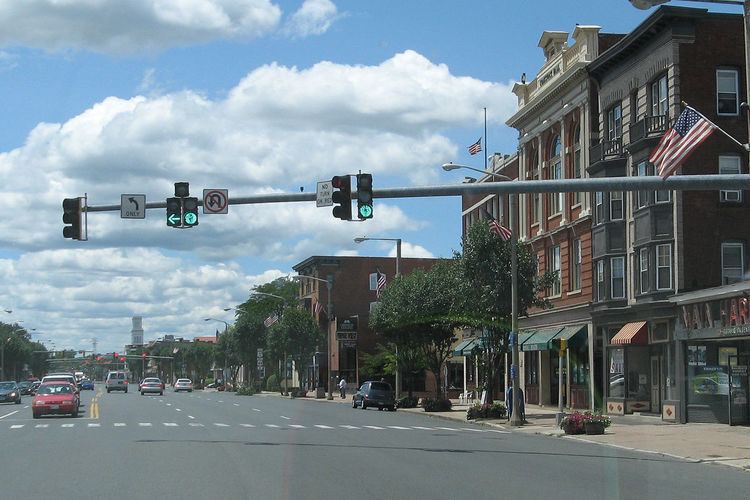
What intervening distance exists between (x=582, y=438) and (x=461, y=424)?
35.0ft

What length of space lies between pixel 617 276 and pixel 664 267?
13.1 feet

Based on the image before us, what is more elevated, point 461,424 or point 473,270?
point 473,270

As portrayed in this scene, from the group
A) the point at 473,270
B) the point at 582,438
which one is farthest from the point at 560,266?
the point at 582,438

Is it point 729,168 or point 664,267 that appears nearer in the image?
point 729,168

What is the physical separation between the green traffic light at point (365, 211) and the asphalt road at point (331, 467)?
4979 mm

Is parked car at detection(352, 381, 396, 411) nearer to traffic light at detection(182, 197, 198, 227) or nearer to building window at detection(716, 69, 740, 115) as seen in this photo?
building window at detection(716, 69, 740, 115)

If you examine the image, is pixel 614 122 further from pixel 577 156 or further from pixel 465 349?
pixel 465 349

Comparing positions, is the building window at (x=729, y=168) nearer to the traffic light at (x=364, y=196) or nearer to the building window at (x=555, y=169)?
the building window at (x=555, y=169)

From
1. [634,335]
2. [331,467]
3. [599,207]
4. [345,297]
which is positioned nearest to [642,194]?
[599,207]

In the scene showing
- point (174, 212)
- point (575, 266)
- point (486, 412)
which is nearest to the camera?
point (174, 212)

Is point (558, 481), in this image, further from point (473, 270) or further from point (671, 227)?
point (473, 270)

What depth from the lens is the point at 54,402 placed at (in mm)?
41875

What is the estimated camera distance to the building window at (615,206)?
42.8 metres

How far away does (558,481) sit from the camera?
17.6m
